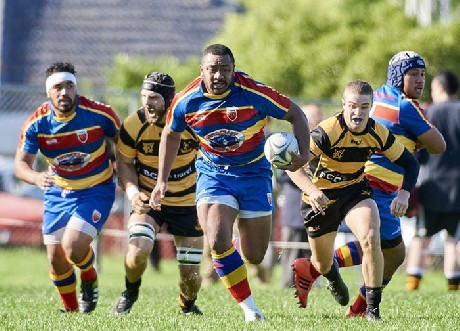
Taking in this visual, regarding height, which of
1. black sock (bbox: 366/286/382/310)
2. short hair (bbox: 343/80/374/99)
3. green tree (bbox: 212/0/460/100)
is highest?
green tree (bbox: 212/0/460/100)

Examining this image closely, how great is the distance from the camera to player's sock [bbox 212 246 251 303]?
959 cm

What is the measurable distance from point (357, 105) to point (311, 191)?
80 cm

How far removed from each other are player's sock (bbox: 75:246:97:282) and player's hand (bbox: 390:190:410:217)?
8.84 feet

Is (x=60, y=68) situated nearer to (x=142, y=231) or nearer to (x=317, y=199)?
(x=142, y=231)

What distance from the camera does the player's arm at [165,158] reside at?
9.99 metres

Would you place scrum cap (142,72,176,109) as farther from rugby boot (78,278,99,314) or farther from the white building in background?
the white building in background

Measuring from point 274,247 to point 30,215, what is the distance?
6.07 metres

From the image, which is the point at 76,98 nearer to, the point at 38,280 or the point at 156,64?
the point at 38,280

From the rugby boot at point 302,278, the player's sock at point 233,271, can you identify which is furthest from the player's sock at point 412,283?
the player's sock at point 233,271

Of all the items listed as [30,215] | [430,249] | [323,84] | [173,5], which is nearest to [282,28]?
[323,84]

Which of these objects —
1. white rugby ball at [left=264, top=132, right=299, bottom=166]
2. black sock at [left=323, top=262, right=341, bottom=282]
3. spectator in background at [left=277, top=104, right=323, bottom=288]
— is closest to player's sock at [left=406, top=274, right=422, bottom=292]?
spectator in background at [left=277, top=104, right=323, bottom=288]

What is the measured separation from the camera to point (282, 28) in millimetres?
26500

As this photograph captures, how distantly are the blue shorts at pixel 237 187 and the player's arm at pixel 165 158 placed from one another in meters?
0.29

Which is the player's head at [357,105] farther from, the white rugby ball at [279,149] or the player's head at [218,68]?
the player's head at [218,68]
